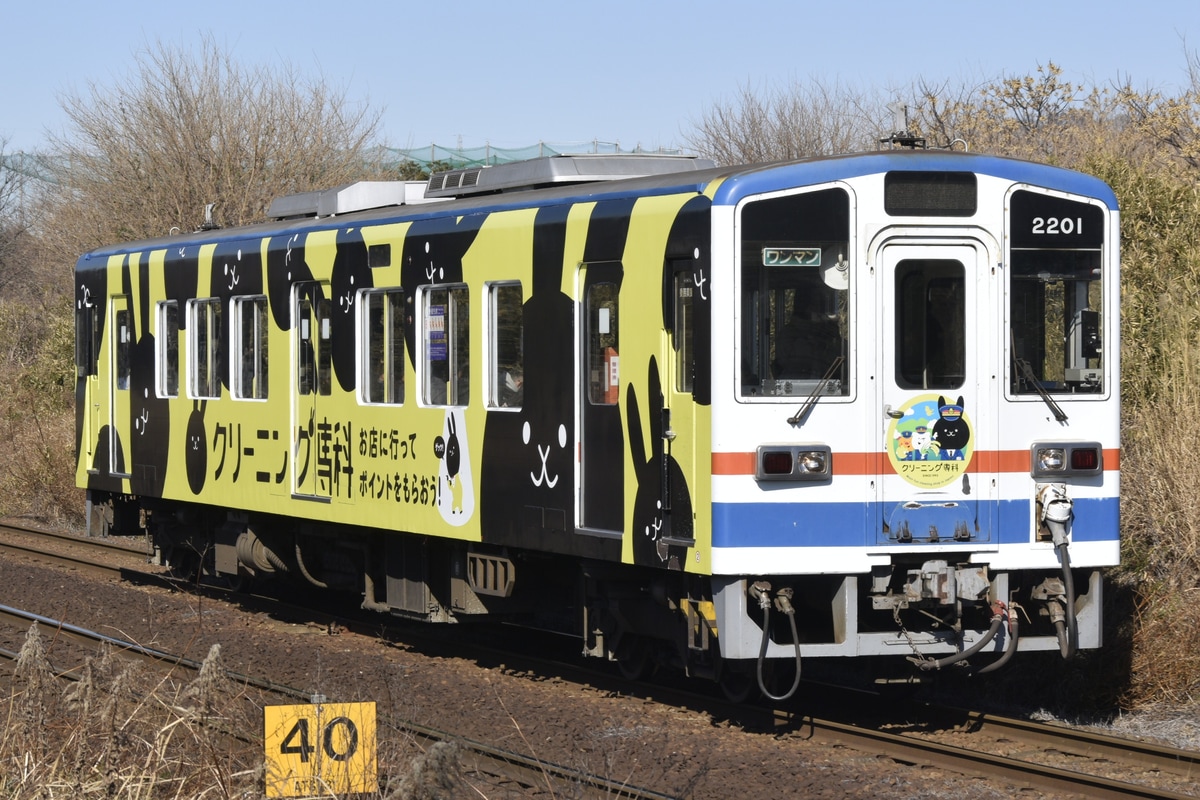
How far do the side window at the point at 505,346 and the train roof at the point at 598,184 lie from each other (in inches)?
21.6

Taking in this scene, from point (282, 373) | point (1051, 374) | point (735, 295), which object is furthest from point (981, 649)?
point (282, 373)

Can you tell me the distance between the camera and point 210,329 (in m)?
13.4

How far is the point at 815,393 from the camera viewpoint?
828 centimetres

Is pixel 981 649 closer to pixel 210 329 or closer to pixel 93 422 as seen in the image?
pixel 210 329

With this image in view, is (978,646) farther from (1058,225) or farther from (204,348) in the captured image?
(204,348)

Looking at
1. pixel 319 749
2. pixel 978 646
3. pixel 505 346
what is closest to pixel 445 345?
pixel 505 346

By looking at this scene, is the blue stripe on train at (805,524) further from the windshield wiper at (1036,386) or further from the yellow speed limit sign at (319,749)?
the yellow speed limit sign at (319,749)

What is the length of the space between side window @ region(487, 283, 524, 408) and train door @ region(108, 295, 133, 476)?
5833 millimetres

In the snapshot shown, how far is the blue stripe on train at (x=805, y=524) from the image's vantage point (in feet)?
26.7

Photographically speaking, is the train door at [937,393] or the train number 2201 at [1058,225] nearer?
the train door at [937,393]

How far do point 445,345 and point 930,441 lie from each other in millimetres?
3487

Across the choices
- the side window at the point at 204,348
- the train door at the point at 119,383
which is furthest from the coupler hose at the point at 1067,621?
the train door at the point at 119,383

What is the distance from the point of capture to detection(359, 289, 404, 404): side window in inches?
438

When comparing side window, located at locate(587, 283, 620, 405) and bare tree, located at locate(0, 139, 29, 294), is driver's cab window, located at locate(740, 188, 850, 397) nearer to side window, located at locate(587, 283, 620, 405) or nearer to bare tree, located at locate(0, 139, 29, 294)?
side window, located at locate(587, 283, 620, 405)
